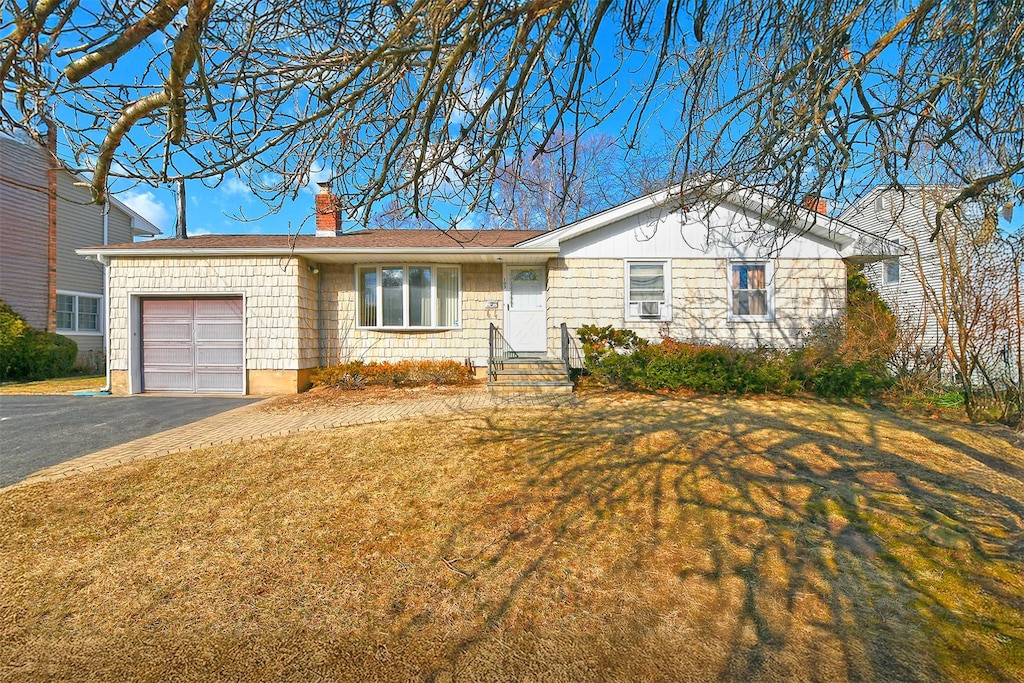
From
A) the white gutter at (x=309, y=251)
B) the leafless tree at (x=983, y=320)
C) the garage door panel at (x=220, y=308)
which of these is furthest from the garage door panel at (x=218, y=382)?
the leafless tree at (x=983, y=320)

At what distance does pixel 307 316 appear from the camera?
11.2 m

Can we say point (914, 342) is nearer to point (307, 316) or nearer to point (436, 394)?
point (436, 394)

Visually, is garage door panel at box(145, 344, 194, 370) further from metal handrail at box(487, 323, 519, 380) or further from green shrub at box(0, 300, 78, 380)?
metal handrail at box(487, 323, 519, 380)

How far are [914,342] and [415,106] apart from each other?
960 centimetres

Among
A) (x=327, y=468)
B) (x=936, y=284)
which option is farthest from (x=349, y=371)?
(x=936, y=284)

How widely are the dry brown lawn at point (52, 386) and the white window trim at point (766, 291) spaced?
14.8 m

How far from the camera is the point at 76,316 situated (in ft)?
54.7

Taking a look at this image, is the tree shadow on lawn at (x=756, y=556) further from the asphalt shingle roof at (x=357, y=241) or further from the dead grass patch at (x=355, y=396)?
the asphalt shingle roof at (x=357, y=241)

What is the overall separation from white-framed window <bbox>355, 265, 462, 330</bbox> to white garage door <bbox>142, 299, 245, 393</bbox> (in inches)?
107

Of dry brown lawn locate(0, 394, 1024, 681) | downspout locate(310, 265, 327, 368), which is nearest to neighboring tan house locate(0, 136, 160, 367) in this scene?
downspout locate(310, 265, 327, 368)

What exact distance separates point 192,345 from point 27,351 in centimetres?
671

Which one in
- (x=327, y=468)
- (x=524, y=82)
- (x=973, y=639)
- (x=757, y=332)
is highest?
(x=524, y=82)

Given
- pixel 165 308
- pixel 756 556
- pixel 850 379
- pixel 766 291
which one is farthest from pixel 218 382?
pixel 850 379

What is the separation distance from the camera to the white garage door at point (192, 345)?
1080cm
